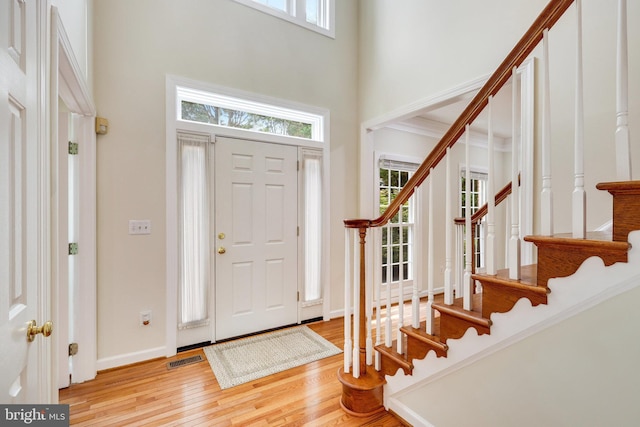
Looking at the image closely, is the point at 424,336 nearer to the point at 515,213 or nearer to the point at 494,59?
the point at 515,213

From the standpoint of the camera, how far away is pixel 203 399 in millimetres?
1951

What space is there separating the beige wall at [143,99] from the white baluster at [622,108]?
265 centimetres

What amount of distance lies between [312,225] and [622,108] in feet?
8.66

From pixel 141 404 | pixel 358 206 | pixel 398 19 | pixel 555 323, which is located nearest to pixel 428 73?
pixel 398 19

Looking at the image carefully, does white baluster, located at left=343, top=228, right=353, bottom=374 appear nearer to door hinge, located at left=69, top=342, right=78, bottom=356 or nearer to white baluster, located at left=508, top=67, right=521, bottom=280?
white baluster, located at left=508, top=67, right=521, bottom=280

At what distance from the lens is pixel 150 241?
8.13ft

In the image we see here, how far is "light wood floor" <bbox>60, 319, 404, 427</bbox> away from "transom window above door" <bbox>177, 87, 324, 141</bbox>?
7.15 ft

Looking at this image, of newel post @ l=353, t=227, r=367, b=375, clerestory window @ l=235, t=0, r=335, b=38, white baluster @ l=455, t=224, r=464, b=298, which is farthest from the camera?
clerestory window @ l=235, t=0, r=335, b=38

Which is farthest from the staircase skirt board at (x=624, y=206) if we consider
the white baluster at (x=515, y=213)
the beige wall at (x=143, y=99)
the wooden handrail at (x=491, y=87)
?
the beige wall at (x=143, y=99)

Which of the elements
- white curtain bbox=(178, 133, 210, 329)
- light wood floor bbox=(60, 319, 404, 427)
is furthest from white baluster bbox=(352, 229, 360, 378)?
white curtain bbox=(178, 133, 210, 329)

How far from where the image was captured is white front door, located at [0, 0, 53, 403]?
771 millimetres

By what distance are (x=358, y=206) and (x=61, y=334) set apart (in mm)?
2911

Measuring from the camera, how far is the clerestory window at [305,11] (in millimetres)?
3006

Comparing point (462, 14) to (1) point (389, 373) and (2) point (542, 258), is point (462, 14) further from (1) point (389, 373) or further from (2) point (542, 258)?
(1) point (389, 373)
